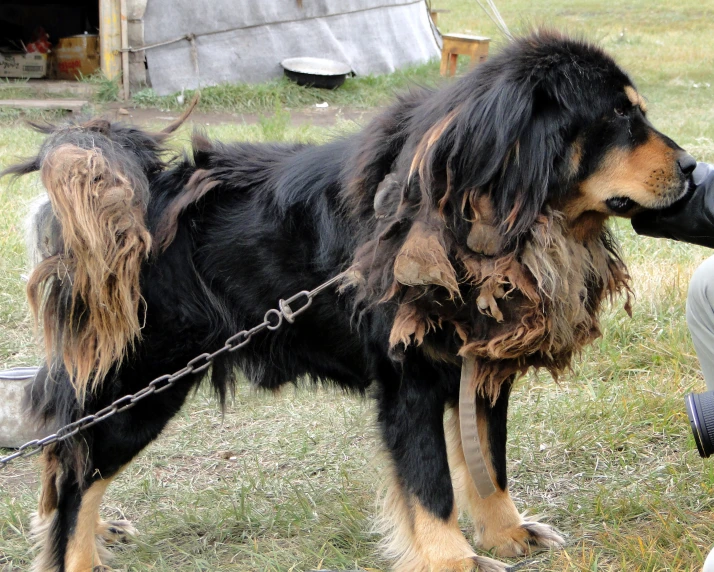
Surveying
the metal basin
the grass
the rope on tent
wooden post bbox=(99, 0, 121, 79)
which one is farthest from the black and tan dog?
Result: wooden post bbox=(99, 0, 121, 79)

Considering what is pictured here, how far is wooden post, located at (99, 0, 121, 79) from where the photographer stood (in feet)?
35.7

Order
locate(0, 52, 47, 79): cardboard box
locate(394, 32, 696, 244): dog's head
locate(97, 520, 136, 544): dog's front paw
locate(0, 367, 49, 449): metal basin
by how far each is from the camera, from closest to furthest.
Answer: locate(394, 32, 696, 244): dog's head
locate(97, 520, 136, 544): dog's front paw
locate(0, 367, 49, 449): metal basin
locate(0, 52, 47, 79): cardboard box

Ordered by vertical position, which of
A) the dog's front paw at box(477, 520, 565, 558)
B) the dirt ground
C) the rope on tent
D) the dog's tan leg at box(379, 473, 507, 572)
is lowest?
the dirt ground

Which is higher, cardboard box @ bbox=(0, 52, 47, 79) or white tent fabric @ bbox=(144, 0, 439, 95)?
white tent fabric @ bbox=(144, 0, 439, 95)

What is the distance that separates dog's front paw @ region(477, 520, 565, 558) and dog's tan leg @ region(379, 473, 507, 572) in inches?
7.5

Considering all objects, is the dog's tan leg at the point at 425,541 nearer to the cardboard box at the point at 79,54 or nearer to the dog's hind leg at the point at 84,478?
the dog's hind leg at the point at 84,478

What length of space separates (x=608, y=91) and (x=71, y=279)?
1831mm

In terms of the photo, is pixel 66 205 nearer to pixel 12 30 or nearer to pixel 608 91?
pixel 608 91

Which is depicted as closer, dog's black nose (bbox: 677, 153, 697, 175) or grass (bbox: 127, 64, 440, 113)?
dog's black nose (bbox: 677, 153, 697, 175)

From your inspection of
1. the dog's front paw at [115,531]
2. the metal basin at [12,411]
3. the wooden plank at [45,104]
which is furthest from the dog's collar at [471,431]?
the wooden plank at [45,104]

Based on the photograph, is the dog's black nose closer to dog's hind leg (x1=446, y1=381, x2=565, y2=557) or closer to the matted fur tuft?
dog's hind leg (x1=446, y1=381, x2=565, y2=557)

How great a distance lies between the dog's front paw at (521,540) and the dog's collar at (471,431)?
354 millimetres

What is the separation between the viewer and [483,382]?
2.69 meters

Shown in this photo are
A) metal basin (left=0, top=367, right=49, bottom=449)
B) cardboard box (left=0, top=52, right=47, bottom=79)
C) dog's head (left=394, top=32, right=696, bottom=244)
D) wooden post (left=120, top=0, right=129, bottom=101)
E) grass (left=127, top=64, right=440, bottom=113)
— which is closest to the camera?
dog's head (left=394, top=32, right=696, bottom=244)
